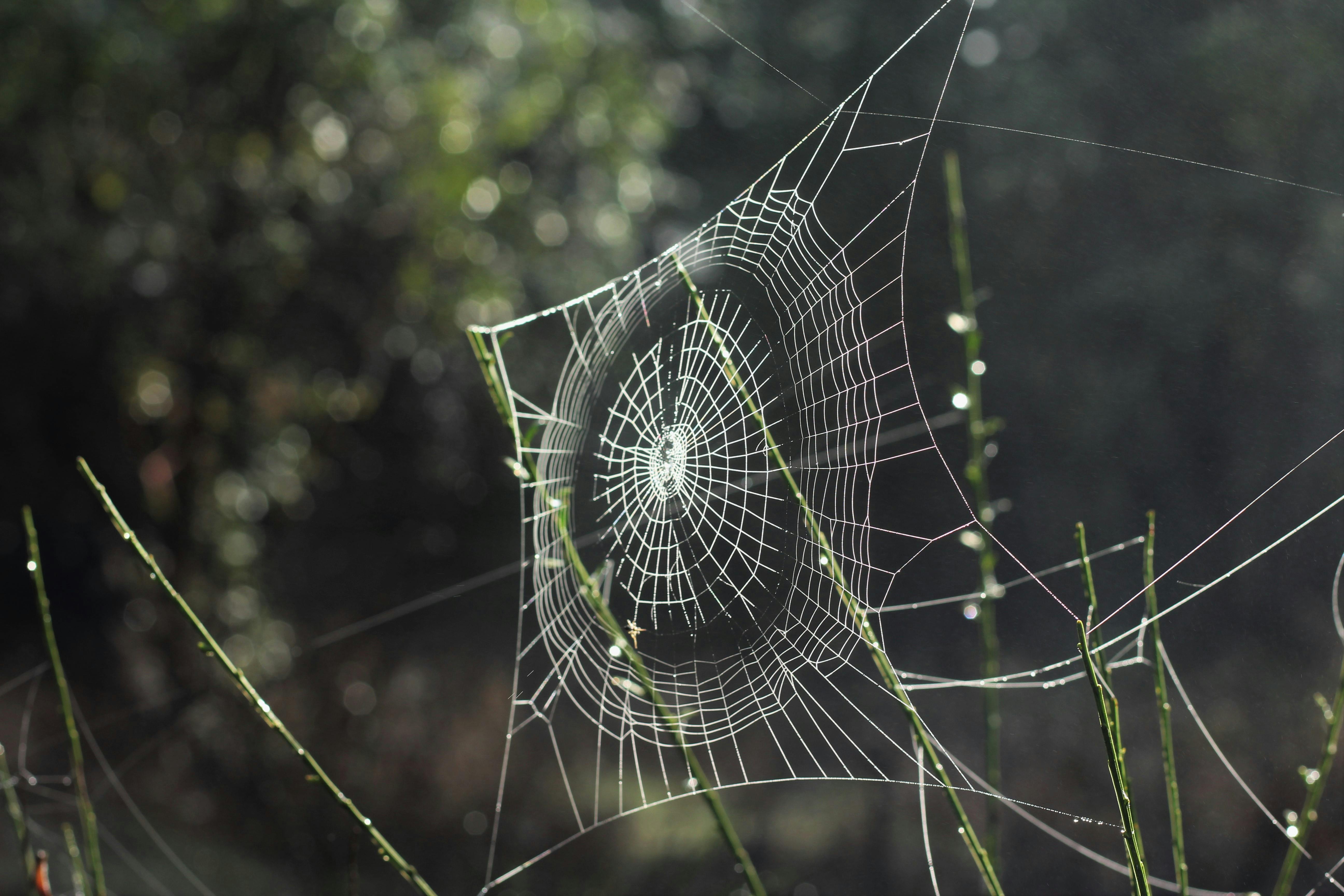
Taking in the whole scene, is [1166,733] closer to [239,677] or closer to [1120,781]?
[1120,781]

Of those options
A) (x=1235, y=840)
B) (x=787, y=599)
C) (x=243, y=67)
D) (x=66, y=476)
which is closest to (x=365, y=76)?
(x=243, y=67)

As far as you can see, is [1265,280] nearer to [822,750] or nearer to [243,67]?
[822,750]

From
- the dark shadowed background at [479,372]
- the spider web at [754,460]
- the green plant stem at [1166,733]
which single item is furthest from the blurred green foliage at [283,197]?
the green plant stem at [1166,733]

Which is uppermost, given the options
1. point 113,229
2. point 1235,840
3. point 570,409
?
point 113,229

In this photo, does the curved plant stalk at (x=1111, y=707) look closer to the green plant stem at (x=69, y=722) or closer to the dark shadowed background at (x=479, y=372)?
the dark shadowed background at (x=479, y=372)

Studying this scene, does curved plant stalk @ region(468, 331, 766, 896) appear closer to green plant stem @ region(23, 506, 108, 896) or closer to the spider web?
the spider web

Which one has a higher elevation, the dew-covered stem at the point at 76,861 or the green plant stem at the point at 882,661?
the green plant stem at the point at 882,661
